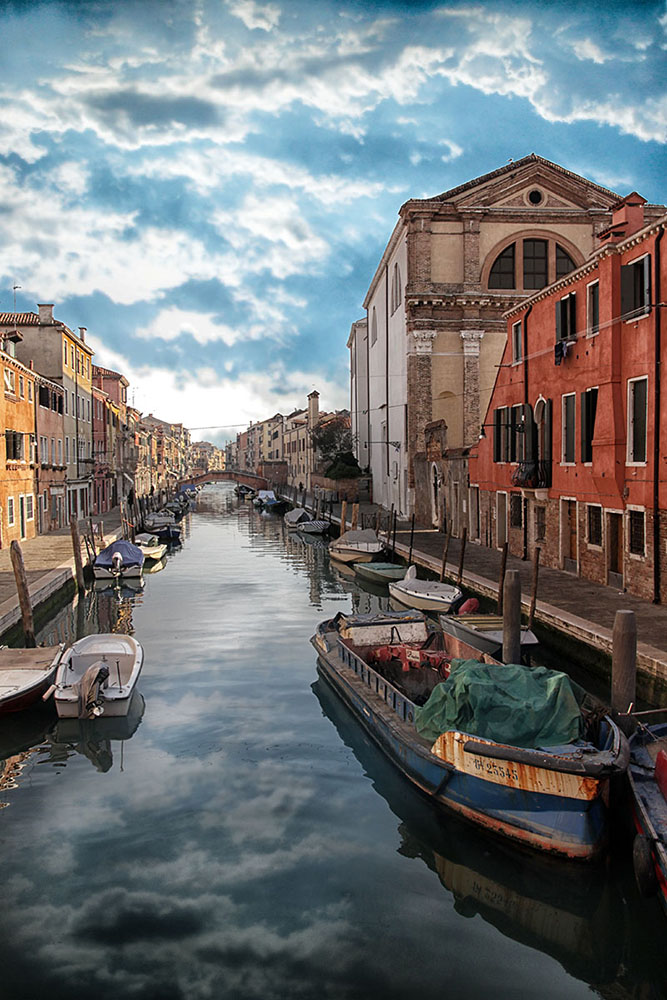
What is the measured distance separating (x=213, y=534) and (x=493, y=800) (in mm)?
43049

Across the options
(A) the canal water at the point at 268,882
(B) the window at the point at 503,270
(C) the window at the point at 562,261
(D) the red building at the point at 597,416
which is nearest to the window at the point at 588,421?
(D) the red building at the point at 597,416

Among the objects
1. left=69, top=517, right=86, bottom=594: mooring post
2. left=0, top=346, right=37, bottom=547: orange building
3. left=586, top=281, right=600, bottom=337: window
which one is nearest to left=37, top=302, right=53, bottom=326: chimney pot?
left=0, top=346, right=37, bottom=547: orange building

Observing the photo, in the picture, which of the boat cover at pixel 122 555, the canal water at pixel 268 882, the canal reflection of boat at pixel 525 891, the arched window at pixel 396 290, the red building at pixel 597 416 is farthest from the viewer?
the arched window at pixel 396 290

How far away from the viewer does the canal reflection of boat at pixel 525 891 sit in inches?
269

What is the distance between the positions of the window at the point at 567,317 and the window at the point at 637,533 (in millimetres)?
5109

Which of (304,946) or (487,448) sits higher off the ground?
(487,448)

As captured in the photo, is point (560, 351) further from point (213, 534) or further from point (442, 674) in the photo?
point (213, 534)

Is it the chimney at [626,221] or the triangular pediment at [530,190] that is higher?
the triangular pediment at [530,190]

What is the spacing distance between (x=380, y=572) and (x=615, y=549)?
992cm

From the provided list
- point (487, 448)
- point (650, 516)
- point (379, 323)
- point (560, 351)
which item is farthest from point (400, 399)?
point (650, 516)

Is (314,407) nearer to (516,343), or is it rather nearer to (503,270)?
(503,270)

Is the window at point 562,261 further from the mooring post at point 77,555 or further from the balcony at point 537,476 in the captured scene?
the mooring post at point 77,555

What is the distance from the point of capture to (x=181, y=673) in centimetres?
1533

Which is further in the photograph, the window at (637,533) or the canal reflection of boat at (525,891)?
the window at (637,533)
